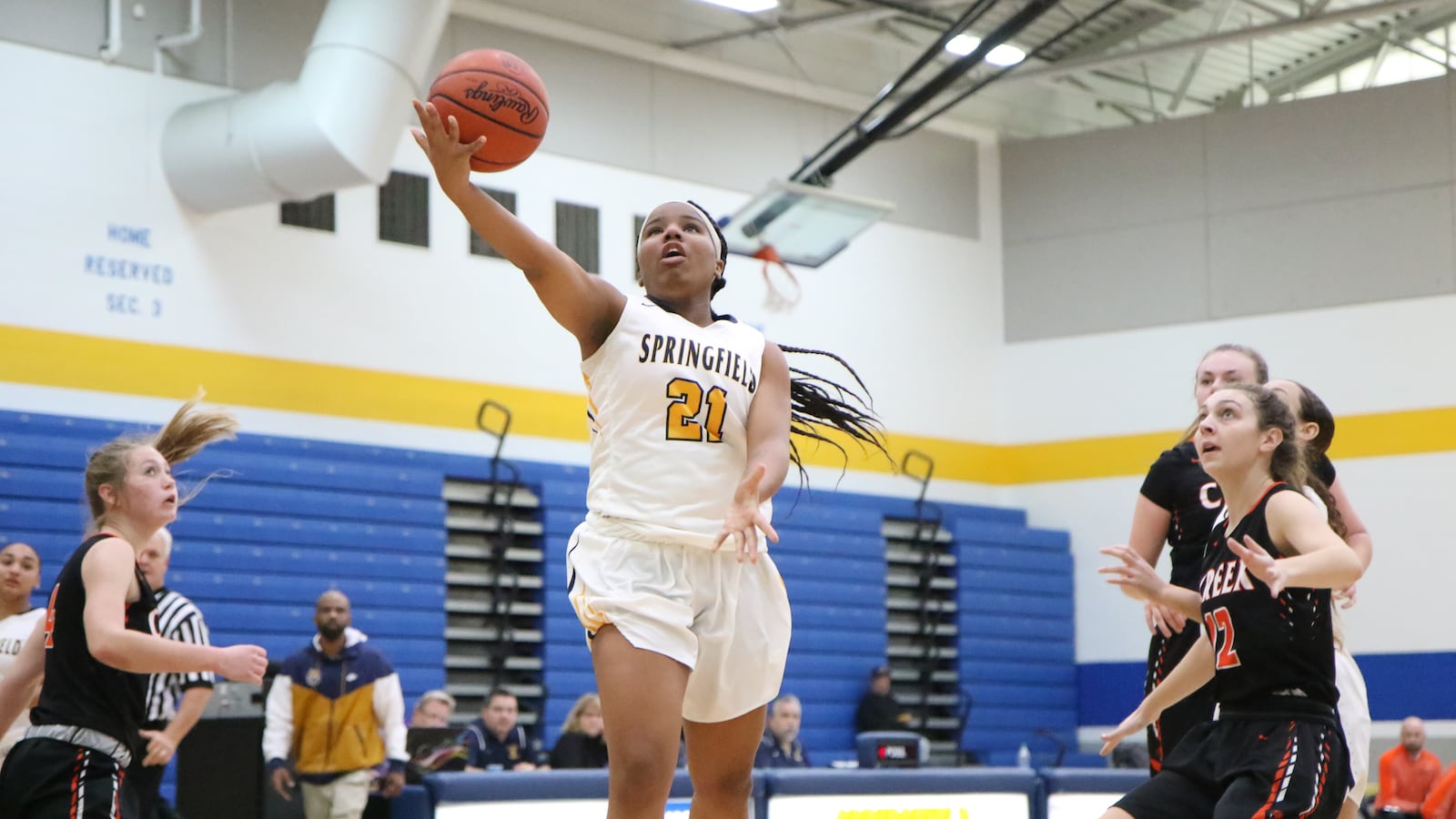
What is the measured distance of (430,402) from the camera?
49.3 feet

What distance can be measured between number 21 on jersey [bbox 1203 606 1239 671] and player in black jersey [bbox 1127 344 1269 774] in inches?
36.4

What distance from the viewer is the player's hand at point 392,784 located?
10414 mm

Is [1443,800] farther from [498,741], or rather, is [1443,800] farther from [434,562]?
[434,562]

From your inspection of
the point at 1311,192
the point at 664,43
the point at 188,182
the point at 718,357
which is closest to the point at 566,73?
the point at 664,43

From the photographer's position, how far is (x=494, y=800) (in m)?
8.35

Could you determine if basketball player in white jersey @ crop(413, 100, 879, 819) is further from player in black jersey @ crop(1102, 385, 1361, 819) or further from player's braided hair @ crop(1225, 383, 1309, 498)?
player's braided hair @ crop(1225, 383, 1309, 498)

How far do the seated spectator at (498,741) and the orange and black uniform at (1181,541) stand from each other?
6.77m

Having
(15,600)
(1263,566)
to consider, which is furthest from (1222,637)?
(15,600)

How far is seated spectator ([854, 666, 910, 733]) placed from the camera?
16.5 m

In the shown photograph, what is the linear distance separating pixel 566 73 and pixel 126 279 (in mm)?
4801

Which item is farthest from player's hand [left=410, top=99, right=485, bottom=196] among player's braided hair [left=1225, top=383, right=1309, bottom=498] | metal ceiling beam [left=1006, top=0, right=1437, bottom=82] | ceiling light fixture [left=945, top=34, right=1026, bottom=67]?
ceiling light fixture [left=945, top=34, right=1026, bottom=67]

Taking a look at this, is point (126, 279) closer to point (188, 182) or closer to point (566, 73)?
point (188, 182)

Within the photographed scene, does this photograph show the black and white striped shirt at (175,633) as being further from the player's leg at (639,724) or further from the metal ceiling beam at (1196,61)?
the metal ceiling beam at (1196,61)

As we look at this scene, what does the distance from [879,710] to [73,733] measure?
1236 cm
